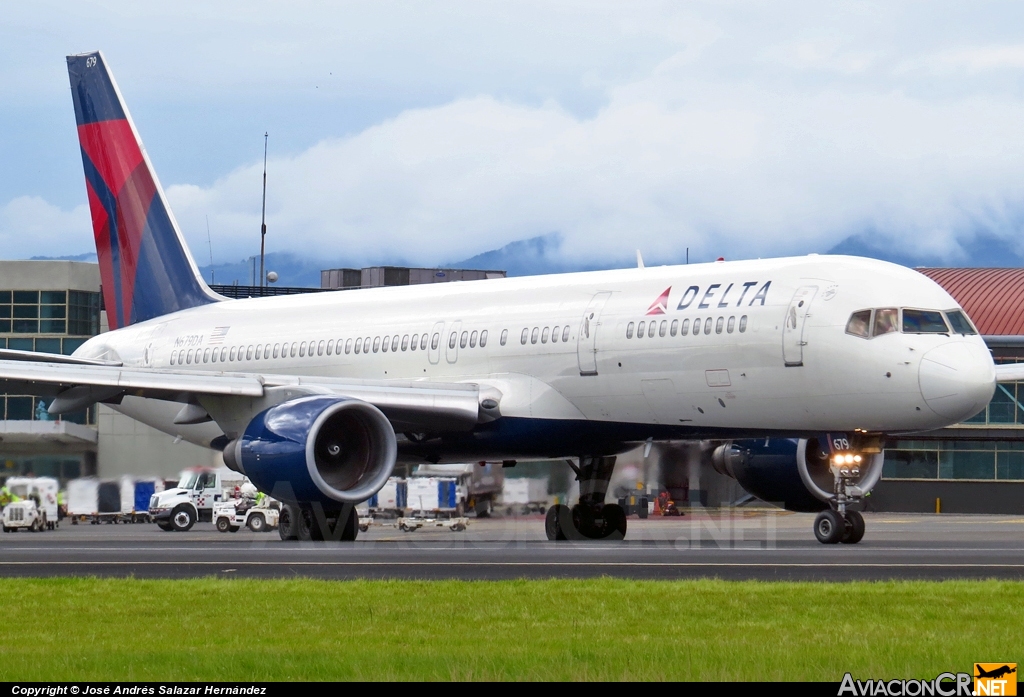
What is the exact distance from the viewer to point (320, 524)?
27.8 meters

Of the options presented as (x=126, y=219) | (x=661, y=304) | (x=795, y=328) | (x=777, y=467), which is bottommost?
(x=777, y=467)

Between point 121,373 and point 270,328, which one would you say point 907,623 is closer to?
point 121,373

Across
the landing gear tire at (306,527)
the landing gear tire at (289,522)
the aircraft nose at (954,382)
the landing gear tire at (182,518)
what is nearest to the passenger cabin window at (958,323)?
the aircraft nose at (954,382)

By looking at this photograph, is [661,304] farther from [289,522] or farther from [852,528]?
[289,522]

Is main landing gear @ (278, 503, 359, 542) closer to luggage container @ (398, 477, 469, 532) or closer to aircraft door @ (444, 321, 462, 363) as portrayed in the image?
luggage container @ (398, 477, 469, 532)

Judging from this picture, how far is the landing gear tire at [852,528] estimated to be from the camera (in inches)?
986

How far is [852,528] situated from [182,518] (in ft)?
67.3

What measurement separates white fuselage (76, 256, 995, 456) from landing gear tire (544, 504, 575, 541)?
1.91m

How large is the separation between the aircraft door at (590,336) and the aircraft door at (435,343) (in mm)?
3479

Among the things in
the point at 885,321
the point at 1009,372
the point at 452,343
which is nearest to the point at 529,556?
the point at 885,321

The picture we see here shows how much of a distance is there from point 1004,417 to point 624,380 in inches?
1904

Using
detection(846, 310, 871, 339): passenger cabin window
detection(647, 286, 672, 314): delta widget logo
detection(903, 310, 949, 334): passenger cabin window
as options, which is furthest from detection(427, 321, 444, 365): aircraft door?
detection(903, 310, 949, 334): passenger cabin window

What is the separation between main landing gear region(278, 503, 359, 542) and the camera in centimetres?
2780

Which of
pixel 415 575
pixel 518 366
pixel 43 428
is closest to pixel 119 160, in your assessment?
pixel 43 428
